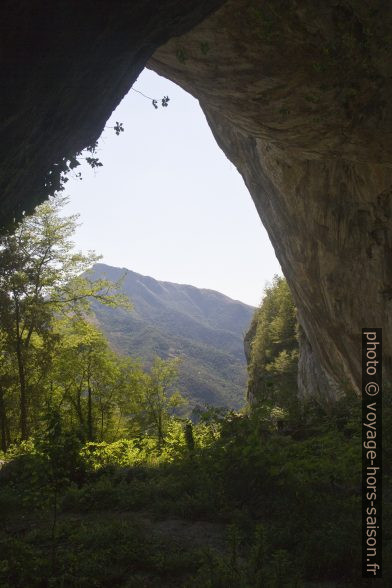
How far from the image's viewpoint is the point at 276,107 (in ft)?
28.5

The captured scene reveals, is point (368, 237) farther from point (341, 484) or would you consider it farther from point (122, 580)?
point (122, 580)

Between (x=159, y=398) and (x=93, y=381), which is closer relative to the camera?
(x=93, y=381)

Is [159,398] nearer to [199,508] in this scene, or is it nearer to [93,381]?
[93,381]

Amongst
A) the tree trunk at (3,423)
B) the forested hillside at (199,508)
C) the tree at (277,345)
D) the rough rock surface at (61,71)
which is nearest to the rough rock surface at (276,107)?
the rough rock surface at (61,71)

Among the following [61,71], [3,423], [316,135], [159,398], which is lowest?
[159,398]

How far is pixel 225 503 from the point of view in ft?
22.0

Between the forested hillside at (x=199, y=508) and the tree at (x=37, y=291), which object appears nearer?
the forested hillside at (x=199, y=508)

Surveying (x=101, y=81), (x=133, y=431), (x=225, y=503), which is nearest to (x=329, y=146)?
(x=101, y=81)

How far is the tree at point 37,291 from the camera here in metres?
19.4

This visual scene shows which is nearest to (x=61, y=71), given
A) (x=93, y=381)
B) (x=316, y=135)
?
(x=316, y=135)

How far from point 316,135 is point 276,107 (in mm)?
1510

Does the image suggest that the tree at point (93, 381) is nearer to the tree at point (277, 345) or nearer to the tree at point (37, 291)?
the tree at point (37, 291)

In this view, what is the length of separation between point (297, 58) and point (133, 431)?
29099mm

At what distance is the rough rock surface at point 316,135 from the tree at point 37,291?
389 inches
